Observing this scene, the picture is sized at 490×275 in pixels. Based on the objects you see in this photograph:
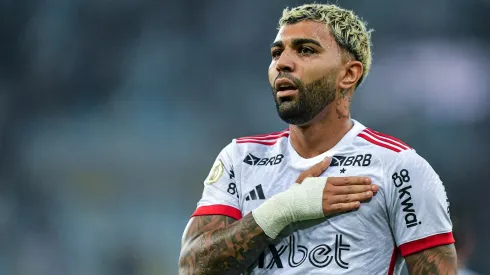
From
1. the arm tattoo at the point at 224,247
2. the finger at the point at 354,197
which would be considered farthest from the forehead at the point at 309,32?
the arm tattoo at the point at 224,247

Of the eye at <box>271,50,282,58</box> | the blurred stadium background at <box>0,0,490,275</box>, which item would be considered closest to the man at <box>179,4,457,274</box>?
the eye at <box>271,50,282,58</box>

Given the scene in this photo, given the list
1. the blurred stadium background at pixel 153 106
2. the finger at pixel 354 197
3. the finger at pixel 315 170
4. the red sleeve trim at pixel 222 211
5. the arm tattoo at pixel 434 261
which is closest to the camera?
the arm tattoo at pixel 434 261

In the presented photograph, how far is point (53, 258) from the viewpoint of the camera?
6945 mm

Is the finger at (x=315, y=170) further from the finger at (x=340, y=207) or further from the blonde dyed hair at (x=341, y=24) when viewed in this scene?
the blonde dyed hair at (x=341, y=24)

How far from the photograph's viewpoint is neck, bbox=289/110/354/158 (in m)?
2.90

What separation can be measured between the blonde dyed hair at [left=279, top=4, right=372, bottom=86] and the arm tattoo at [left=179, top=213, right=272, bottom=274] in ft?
2.77

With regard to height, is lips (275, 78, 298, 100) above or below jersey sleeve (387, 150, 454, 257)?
above

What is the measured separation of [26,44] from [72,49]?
49cm

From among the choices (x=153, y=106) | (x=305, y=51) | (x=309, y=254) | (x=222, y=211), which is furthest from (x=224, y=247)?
(x=153, y=106)

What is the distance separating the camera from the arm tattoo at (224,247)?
2617mm

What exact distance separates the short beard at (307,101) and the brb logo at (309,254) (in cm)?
49

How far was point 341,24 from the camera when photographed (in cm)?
293

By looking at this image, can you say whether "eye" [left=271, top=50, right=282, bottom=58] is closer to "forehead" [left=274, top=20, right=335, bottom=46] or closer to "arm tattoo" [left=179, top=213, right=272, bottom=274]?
"forehead" [left=274, top=20, right=335, bottom=46]

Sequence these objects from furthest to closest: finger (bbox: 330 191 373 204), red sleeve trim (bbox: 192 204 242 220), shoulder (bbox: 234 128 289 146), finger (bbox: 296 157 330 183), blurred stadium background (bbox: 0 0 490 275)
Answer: blurred stadium background (bbox: 0 0 490 275) → shoulder (bbox: 234 128 289 146) → red sleeve trim (bbox: 192 204 242 220) → finger (bbox: 296 157 330 183) → finger (bbox: 330 191 373 204)
